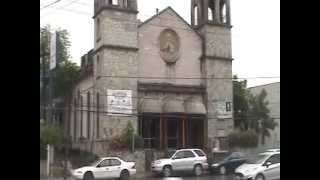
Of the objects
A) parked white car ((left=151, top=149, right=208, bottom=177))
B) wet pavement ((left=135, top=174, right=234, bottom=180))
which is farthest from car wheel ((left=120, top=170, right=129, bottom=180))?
parked white car ((left=151, top=149, right=208, bottom=177))

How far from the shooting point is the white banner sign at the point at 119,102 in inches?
164

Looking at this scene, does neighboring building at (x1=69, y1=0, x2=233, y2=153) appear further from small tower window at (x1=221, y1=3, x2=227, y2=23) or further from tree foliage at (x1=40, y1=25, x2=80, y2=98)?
tree foliage at (x1=40, y1=25, x2=80, y2=98)

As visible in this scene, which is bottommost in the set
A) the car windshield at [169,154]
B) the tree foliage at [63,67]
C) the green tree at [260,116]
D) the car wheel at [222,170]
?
the car wheel at [222,170]

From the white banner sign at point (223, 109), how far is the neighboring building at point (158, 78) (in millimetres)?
10

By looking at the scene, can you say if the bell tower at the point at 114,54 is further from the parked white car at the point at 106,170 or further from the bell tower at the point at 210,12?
the bell tower at the point at 210,12

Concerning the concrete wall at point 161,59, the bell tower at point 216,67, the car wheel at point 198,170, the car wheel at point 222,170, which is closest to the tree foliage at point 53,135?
the concrete wall at point 161,59

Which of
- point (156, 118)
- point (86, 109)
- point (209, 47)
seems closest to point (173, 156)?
point (156, 118)

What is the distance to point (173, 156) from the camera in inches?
158

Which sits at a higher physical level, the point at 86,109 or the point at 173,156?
the point at 86,109

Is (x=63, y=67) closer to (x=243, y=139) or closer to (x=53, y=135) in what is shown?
(x=53, y=135)
